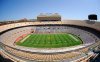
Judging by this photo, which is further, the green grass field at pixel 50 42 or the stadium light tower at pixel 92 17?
the stadium light tower at pixel 92 17

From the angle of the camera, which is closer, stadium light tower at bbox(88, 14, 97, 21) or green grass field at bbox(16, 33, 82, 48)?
green grass field at bbox(16, 33, 82, 48)

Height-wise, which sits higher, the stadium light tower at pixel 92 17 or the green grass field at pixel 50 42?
the stadium light tower at pixel 92 17

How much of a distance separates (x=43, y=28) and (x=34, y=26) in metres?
4.69

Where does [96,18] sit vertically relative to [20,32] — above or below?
above

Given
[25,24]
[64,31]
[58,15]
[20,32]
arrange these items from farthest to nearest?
[58,15], [25,24], [64,31], [20,32]

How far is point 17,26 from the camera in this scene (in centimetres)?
6781

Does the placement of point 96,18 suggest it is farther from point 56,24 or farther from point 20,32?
point 20,32

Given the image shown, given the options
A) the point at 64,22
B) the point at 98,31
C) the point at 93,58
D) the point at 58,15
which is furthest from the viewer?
the point at 58,15

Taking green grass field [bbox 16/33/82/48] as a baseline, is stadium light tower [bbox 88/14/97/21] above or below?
above

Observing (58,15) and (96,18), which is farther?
(58,15)

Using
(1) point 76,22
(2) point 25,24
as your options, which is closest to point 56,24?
(1) point 76,22

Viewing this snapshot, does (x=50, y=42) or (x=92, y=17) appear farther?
(x=92, y=17)

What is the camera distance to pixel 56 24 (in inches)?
3063

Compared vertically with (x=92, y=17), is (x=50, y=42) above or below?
below
